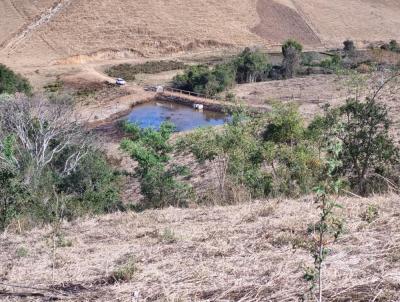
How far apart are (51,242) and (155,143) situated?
12.2 meters

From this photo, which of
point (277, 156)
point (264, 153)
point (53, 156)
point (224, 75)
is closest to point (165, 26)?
point (224, 75)

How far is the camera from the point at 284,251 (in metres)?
5.41

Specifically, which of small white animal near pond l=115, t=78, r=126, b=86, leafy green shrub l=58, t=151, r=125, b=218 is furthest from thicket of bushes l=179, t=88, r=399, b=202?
small white animal near pond l=115, t=78, r=126, b=86

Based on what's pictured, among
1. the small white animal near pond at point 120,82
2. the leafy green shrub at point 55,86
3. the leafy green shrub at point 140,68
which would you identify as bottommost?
the leafy green shrub at point 55,86

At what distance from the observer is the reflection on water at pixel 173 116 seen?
3416cm

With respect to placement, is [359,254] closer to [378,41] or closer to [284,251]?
[284,251]

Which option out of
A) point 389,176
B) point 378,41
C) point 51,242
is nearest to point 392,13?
point 378,41

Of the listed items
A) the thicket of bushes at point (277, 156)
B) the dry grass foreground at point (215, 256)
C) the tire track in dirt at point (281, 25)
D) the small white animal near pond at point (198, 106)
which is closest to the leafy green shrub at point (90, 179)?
the thicket of bushes at point (277, 156)

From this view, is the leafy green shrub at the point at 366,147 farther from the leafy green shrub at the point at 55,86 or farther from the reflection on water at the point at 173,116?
the leafy green shrub at the point at 55,86

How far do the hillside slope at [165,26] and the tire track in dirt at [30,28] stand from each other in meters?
0.09

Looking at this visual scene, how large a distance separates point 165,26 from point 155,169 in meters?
42.5

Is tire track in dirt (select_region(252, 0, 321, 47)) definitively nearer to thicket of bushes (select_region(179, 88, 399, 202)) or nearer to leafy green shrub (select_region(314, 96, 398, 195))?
thicket of bushes (select_region(179, 88, 399, 202))

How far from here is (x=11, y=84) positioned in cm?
3684

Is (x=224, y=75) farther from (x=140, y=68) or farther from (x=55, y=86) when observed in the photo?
(x=55, y=86)
